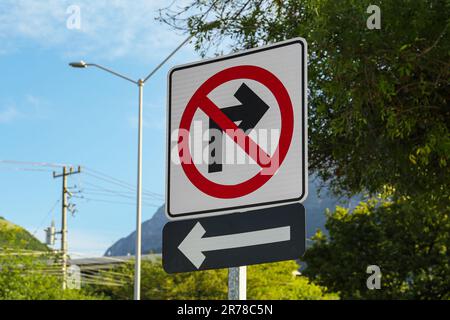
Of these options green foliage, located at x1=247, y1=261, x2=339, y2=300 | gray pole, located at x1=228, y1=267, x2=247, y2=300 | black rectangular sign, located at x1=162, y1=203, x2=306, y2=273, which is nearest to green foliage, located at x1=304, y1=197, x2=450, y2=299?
green foliage, located at x1=247, y1=261, x2=339, y2=300

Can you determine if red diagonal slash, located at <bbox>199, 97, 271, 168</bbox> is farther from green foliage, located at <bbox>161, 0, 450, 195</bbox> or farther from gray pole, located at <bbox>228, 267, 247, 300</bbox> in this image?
green foliage, located at <bbox>161, 0, 450, 195</bbox>

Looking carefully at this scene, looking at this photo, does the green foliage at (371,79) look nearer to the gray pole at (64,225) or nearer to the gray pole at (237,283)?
the gray pole at (237,283)

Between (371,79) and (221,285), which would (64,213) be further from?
(371,79)

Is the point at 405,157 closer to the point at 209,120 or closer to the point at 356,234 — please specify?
the point at 209,120

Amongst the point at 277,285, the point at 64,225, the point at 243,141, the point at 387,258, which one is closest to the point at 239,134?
the point at 243,141

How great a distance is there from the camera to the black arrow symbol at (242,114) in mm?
3420

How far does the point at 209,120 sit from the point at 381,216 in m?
35.2

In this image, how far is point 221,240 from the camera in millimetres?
3412

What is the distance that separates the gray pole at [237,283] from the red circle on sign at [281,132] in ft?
1.07

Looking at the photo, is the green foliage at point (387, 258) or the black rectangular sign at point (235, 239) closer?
the black rectangular sign at point (235, 239)

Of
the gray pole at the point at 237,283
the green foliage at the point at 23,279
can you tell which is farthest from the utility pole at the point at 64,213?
the gray pole at the point at 237,283

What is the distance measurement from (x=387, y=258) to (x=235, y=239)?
34.2m
